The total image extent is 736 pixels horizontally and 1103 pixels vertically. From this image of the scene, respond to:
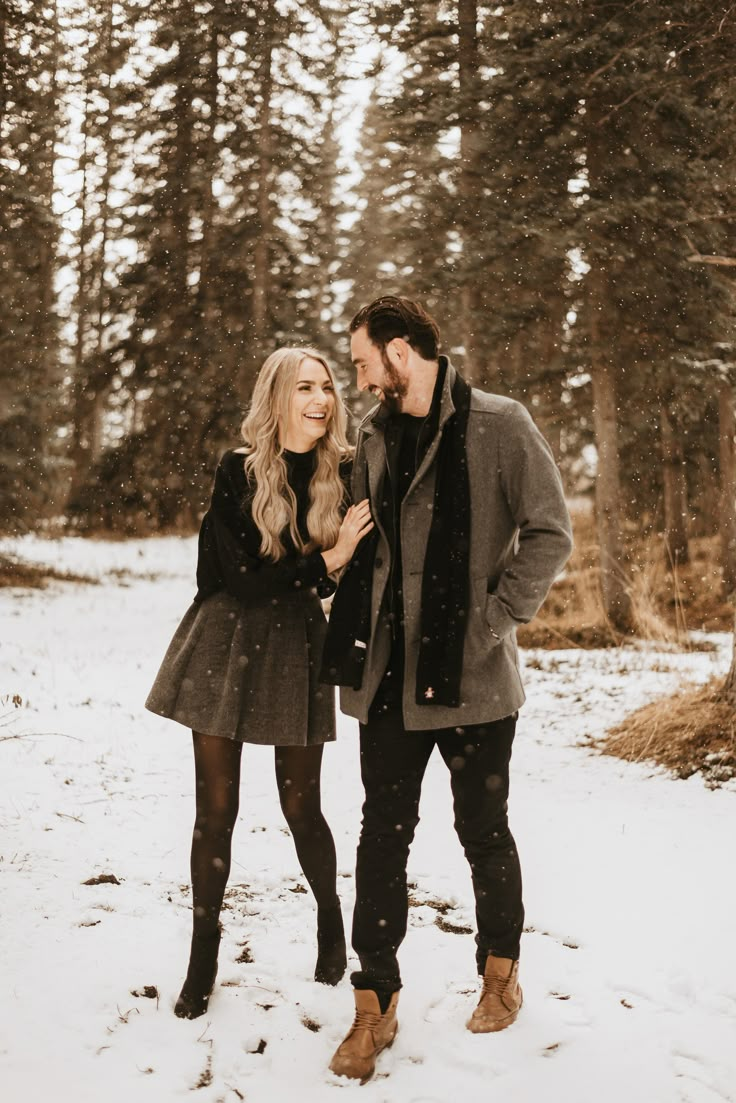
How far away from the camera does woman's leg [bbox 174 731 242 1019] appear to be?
3486mm

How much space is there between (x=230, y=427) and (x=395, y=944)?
40.8ft

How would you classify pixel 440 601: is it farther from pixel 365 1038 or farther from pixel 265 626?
pixel 365 1038

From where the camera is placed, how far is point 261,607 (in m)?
3.56

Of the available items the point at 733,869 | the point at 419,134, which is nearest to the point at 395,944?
the point at 733,869

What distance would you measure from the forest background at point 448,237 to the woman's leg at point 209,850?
492 centimetres

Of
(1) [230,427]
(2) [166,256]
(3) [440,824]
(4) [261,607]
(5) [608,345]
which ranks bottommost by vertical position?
(3) [440,824]

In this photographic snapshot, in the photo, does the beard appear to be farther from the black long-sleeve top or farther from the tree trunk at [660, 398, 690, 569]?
the tree trunk at [660, 398, 690, 569]

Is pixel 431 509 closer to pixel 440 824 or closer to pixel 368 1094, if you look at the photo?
pixel 368 1094

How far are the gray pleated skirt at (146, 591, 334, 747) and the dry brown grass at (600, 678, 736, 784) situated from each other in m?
3.67

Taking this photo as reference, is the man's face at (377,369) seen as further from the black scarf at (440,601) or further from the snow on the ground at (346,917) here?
the snow on the ground at (346,917)

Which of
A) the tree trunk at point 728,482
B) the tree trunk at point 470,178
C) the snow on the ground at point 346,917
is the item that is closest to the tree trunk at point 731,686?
the snow on the ground at point 346,917

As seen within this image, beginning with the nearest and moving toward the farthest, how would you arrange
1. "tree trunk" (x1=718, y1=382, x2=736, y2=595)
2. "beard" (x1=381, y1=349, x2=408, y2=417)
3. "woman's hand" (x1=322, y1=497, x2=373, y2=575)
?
"beard" (x1=381, y1=349, x2=408, y2=417) → "woman's hand" (x1=322, y1=497, x2=373, y2=575) → "tree trunk" (x1=718, y1=382, x2=736, y2=595)

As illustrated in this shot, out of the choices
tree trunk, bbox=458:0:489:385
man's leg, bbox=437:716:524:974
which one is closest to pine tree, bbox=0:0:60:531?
tree trunk, bbox=458:0:489:385

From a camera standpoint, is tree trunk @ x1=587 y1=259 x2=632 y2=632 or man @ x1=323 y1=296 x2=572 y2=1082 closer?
man @ x1=323 y1=296 x2=572 y2=1082
